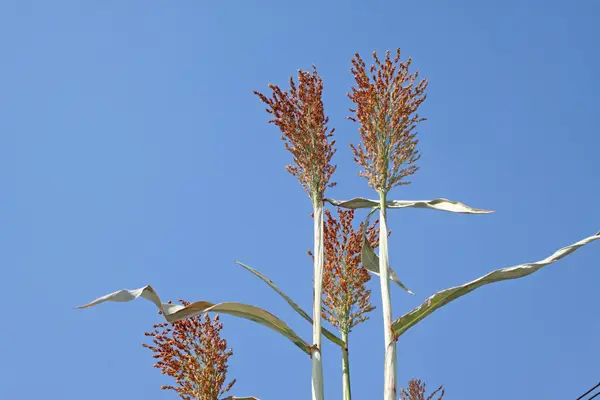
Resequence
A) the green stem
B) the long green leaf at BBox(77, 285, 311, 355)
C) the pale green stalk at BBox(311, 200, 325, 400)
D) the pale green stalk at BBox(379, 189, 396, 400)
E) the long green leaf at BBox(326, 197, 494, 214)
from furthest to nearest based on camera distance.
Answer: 1. the long green leaf at BBox(326, 197, 494, 214)
2. the green stem
3. the pale green stalk at BBox(311, 200, 325, 400)
4. the pale green stalk at BBox(379, 189, 396, 400)
5. the long green leaf at BBox(77, 285, 311, 355)

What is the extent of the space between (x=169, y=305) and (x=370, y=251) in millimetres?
1277

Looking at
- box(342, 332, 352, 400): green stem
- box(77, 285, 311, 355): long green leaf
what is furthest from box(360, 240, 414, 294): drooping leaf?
box(77, 285, 311, 355): long green leaf

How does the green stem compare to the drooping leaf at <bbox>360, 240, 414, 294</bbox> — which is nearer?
the green stem

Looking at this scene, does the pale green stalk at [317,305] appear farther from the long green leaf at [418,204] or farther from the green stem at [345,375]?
the green stem at [345,375]

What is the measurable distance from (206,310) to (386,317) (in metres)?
0.90

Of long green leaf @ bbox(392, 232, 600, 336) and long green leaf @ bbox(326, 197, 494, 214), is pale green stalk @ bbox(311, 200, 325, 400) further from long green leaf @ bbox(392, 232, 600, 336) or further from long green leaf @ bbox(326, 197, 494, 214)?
long green leaf @ bbox(392, 232, 600, 336)

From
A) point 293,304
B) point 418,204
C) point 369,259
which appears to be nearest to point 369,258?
point 369,259

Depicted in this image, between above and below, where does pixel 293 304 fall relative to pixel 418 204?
below

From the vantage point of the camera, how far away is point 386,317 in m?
3.67

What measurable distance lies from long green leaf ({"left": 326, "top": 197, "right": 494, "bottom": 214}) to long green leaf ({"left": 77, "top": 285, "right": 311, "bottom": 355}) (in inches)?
33.8

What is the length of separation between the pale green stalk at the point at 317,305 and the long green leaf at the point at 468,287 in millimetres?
395

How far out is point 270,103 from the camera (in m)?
4.07

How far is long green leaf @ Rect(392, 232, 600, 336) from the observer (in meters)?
3.61

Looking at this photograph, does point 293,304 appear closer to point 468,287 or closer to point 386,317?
point 386,317
